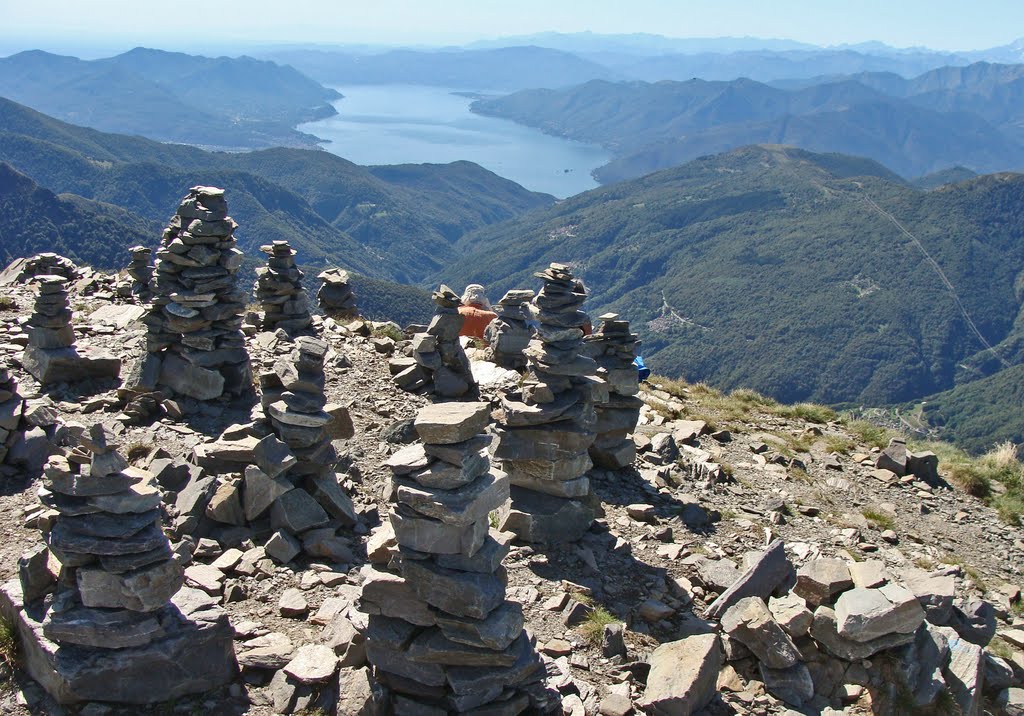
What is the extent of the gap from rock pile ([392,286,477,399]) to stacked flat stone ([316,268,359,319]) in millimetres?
7014

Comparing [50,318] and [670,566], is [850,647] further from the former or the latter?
[50,318]

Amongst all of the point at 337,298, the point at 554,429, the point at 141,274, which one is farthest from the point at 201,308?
the point at 554,429

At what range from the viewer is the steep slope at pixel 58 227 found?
107 m

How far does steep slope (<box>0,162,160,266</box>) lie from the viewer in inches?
4222

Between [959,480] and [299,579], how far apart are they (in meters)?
15.5

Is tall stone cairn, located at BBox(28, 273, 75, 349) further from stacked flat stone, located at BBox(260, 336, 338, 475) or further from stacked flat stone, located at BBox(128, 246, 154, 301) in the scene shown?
stacked flat stone, located at BBox(260, 336, 338, 475)

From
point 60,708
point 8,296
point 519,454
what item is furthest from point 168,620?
point 8,296

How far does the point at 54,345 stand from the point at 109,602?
38.4ft

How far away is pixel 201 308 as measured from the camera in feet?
59.9

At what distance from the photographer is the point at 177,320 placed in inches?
712

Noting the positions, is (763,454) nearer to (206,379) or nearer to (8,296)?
(206,379)

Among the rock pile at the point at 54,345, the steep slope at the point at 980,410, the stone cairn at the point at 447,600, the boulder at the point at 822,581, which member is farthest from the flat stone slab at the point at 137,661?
the steep slope at the point at 980,410

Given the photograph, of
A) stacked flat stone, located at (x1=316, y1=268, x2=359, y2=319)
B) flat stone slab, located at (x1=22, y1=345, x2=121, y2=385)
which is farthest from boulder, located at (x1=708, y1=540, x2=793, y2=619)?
stacked flat stone, located at (x1=316, y1=268, x2=359, y2=319)

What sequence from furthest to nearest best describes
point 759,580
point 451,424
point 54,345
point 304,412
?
point 54,345
point 304,412
point 759,580
point 451,424
